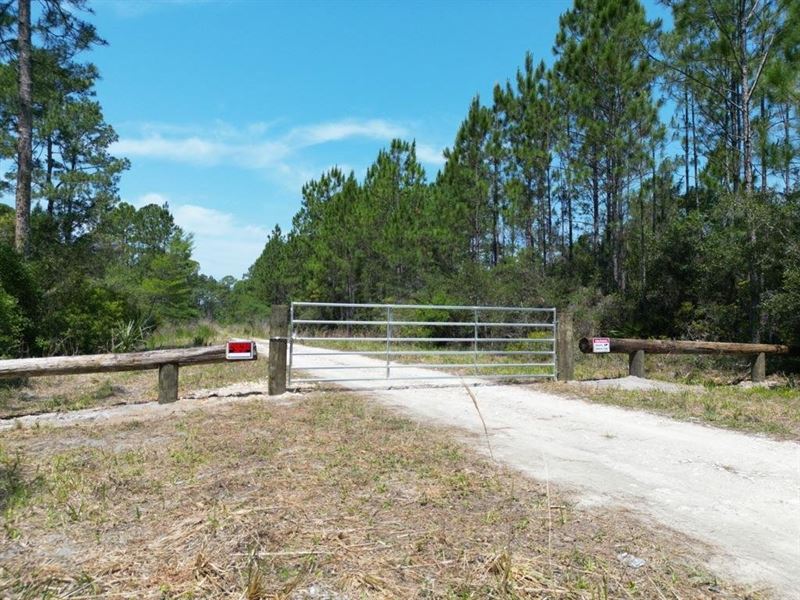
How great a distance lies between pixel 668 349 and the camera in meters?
10.3

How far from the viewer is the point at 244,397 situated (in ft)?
26.0

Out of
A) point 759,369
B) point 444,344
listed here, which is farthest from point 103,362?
point 444,344

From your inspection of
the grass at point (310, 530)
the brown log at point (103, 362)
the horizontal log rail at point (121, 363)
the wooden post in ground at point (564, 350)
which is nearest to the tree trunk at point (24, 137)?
the horizontal log rail at point (121, 363)

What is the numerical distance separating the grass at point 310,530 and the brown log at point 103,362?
7.09ft

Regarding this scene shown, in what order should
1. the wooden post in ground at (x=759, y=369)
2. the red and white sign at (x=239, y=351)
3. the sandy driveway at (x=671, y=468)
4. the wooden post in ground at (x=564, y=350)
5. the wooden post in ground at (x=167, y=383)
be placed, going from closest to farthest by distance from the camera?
the sandy driveway at (x=671, y=468), the wooden post in ground at (x=167, y=383), the red and white sign at (x=239, y=351), the wooden post in ground at (x=564, y=350), the wooden post in ground at (x=759, y=369)

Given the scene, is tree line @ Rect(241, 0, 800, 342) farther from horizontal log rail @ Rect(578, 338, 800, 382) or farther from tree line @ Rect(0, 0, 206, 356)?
tree line @ Rect(0, 0, 206, 356)

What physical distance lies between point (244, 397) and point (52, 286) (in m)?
8.02

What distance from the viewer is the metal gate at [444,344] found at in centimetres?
945

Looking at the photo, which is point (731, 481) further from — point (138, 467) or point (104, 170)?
point (104, 170)

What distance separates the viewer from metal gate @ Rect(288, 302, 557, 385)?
9.45 m

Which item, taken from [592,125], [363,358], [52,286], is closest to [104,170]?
[52,286]

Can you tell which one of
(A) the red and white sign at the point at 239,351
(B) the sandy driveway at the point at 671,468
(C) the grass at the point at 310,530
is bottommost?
(B) the sandy driveway at the point at 671,468

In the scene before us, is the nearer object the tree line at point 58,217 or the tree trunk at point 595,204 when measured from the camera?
the tree line at point 58,217

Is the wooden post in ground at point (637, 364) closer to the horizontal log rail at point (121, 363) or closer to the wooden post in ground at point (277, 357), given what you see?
the wooden post in ground at point (277, 357)
